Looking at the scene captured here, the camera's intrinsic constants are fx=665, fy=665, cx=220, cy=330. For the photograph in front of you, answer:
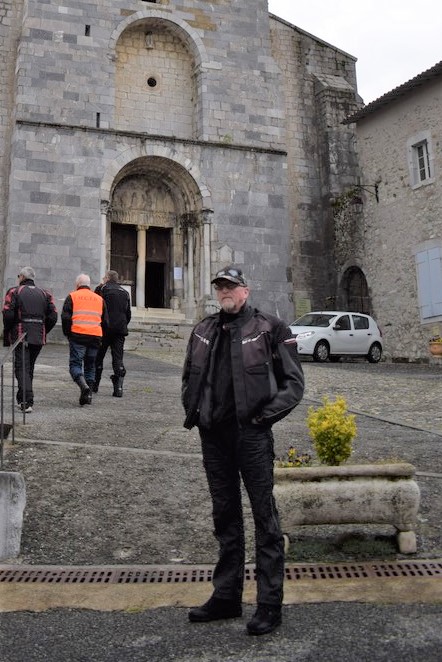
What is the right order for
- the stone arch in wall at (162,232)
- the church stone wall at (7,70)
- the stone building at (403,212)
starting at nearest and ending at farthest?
the stone building at (403,212), the church stone wall at (7,70), the stone arch in wall at (162,232)

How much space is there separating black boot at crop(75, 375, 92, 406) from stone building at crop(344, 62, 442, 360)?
1237 cm

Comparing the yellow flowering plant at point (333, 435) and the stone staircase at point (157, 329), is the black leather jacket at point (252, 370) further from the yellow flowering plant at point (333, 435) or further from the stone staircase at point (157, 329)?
the stone staircase at point (157, 329)

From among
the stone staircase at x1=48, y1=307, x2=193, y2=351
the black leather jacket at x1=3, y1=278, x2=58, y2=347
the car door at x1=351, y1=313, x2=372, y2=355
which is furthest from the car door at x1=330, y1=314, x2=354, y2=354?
the black leather jacket at x1=3, y1=278, x2=58, y2=347

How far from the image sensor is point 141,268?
68.5ft

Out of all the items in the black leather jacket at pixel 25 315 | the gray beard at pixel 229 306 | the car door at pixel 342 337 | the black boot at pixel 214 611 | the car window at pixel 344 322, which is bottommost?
the black boot at pixel 214 611

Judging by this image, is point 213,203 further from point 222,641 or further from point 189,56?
point 222,641

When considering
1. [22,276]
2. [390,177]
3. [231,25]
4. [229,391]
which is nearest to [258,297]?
[390,177]

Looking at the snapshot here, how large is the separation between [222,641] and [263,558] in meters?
0.43

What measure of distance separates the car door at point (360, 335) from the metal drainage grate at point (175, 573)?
14174 millimetres

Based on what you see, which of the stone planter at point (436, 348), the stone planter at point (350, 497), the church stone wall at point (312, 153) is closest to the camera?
the stone planter at point (350, 497)

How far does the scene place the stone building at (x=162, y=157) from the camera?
18.6 meters

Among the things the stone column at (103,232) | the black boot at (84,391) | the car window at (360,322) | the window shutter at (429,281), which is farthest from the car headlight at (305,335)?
the black boot at (84,391)

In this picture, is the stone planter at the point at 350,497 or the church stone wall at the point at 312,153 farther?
the church stone wall at the point at 312,153

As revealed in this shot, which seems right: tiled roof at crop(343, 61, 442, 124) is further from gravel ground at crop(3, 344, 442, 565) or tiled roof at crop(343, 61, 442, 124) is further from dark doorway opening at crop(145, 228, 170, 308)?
gravel ground at crop(3, 344, 442, 565)
